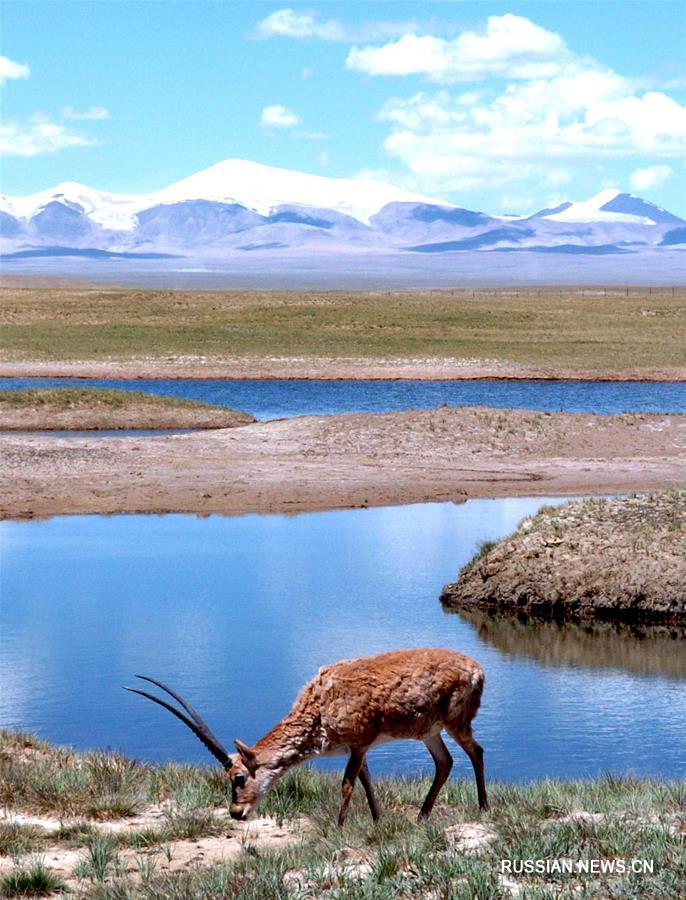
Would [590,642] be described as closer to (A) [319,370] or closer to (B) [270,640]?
(B) [270,640]

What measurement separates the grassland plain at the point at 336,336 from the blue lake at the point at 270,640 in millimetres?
30274

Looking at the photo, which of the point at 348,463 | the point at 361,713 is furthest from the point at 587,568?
the point at 348,463

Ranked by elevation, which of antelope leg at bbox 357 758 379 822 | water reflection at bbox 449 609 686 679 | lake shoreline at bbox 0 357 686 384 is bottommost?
water reflection at bbox 449 609 686 679

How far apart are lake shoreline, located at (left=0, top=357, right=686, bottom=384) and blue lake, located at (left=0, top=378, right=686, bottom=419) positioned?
905mm

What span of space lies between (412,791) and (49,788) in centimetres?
267

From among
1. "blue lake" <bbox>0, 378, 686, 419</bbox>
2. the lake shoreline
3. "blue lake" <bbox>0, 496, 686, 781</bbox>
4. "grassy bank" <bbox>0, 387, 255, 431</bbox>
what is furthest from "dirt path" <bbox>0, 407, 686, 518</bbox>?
the lake shoreline

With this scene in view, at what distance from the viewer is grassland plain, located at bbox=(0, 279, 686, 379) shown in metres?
59.6

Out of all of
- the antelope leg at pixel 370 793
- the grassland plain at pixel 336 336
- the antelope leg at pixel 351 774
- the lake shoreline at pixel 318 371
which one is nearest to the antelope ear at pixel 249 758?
the antelope leg at pixel 351 774

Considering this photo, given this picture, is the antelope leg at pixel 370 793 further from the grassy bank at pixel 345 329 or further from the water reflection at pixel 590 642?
the grassy bank at pixel 345 329

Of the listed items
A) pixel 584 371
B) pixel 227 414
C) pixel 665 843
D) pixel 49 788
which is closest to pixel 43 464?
pixel 227 414

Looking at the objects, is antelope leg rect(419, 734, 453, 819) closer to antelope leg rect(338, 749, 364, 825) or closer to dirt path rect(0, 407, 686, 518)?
antelope leg rect(338, 749, 364, 825)

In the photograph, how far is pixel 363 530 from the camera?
28.6 m

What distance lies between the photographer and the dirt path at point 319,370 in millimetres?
57812

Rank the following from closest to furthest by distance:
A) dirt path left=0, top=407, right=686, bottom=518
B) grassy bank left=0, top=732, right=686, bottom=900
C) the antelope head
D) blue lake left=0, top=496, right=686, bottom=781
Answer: grassy bank left=0, top=732, right=686, bottom=900, the antelope head, blue lake left=0, top=496, right=686, bottom=781, dirt path left=0, top=407, right=686, bottom=518
